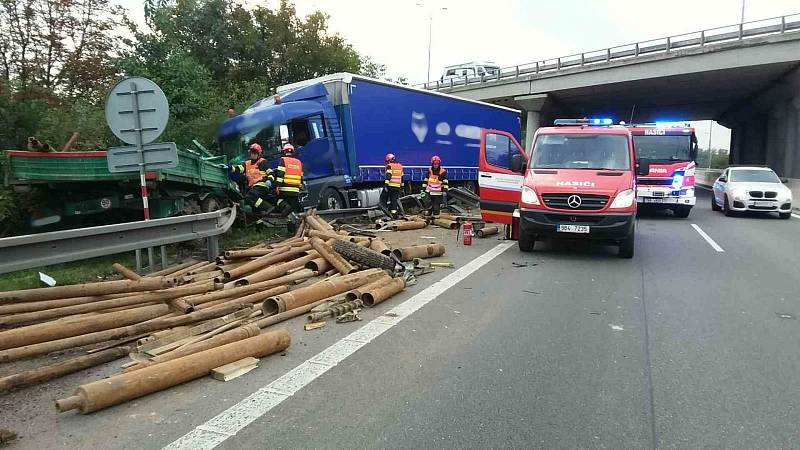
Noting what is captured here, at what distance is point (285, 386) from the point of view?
3906mm

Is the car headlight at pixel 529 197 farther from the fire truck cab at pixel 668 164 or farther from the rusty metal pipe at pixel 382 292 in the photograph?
the fire truck cab at pixel 668 164

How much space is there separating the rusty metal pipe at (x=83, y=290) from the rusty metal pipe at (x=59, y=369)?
3.39ft

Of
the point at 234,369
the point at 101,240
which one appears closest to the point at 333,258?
the point at 101,240

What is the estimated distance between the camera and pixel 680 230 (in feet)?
45.2

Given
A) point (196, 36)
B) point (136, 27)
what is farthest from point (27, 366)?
point (196, 36)

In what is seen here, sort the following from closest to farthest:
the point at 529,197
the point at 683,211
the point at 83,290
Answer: the point at 83,290, the point at 529,197, the point at 683,211

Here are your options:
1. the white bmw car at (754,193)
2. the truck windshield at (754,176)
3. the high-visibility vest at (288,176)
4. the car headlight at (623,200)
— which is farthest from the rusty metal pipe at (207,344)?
the truck windshield at (754,176)

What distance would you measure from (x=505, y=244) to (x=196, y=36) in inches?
1021

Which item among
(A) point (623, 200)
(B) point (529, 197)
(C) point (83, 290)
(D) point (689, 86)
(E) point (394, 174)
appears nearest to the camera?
(C) point (83, 290)

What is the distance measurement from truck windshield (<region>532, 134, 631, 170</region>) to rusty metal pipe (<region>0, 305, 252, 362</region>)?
265 inches

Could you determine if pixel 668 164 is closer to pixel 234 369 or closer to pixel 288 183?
pixel 288 183

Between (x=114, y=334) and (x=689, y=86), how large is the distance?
116 feet

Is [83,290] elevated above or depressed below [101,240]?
below

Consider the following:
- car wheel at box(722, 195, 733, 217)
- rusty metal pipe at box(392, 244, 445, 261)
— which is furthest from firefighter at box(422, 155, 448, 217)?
car wheel at box(722, 195, 733, 217)
